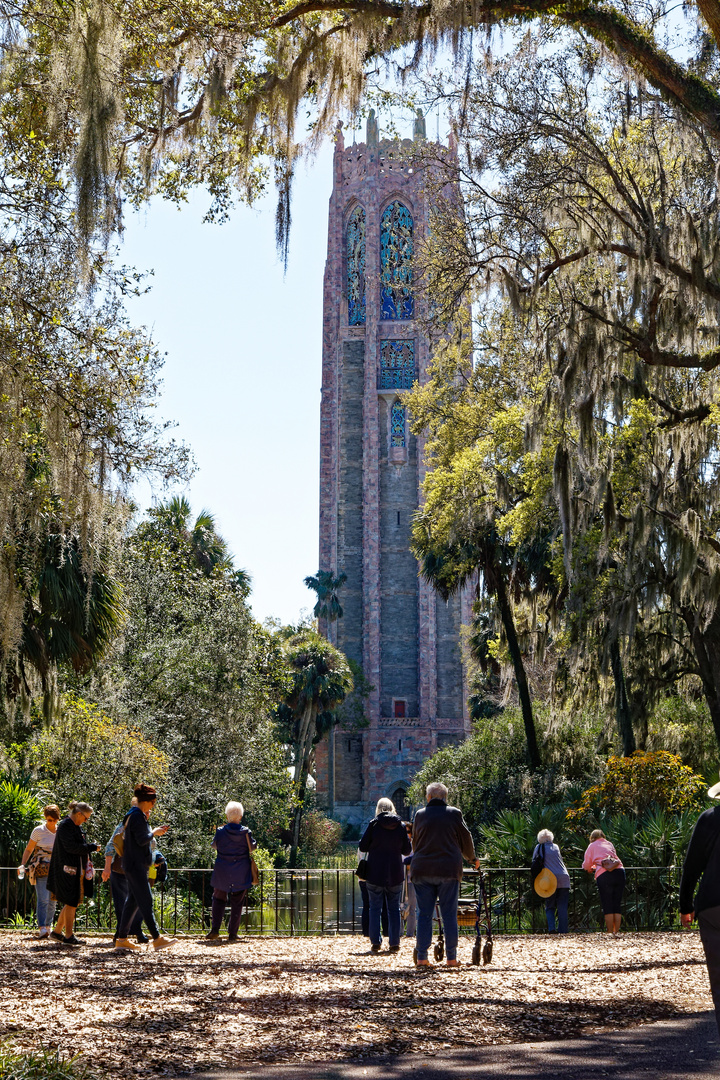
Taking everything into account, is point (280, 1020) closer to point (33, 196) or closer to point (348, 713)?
point (33, 196)

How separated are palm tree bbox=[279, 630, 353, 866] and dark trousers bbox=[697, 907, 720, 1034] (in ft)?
135

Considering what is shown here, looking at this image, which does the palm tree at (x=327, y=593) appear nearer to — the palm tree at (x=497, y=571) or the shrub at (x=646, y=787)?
the palm tree at (x=497, y=571)

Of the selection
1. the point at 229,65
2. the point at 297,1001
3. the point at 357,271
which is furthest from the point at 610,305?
the point at 357,271

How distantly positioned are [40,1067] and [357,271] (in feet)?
201

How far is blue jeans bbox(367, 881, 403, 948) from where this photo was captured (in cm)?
1059

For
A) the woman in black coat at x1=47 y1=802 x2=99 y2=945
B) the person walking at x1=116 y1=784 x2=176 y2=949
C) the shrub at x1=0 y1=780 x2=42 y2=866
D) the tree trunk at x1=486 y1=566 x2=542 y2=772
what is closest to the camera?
the person walking at x1=116 y1=784 x2=176 y2=949

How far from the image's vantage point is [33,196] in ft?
31.2

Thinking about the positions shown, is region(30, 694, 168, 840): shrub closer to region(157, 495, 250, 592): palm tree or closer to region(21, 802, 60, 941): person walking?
region(21, 802, 60, 941): person walking

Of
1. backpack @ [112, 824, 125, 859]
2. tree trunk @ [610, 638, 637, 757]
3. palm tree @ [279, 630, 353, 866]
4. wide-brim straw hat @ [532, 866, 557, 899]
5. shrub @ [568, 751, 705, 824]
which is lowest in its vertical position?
wide-brim straw hat @ [532, 866, 557, 899]

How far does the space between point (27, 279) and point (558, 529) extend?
1114 cm

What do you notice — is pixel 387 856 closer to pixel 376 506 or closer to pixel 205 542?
pixel 205 542

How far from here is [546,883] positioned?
12414 millimetres

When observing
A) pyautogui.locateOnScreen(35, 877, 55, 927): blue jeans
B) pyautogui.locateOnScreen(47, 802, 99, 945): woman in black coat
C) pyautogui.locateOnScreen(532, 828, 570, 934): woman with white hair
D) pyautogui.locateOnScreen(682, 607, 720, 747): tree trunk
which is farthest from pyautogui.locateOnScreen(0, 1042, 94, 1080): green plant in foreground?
pyautogui.locateOnScreen(682, 607, 720, 747): tree trunk

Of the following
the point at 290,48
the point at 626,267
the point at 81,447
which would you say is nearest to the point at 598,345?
the point at 626,267
